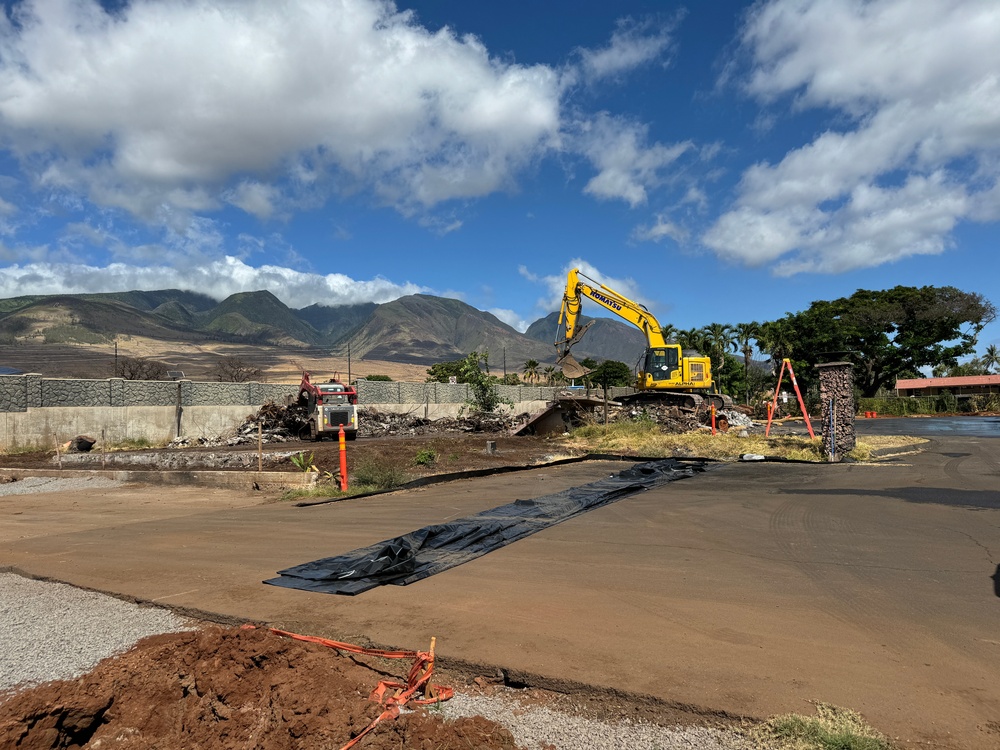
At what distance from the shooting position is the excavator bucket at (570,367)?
24.2m

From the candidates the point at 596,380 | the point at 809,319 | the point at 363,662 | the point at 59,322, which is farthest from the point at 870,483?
the point at 59,322

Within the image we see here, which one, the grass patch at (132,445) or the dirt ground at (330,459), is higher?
the grass patch at (132,445)

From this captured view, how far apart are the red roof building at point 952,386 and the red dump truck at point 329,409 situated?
222 ft

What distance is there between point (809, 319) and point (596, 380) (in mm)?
37480

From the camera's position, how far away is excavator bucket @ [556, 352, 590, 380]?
24.2 m

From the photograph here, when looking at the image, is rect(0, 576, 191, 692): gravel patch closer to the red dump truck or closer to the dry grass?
the dry grass

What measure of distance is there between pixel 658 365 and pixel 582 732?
25066 millimetres

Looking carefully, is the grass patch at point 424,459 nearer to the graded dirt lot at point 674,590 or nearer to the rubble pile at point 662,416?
the graded dirt lot at point 674,590

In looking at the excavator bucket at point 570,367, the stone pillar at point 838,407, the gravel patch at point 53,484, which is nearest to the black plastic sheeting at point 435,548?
the stone pillar at point 838,407

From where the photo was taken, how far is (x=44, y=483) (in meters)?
14.7

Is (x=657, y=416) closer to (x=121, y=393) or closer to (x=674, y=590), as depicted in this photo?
(x=121, y=393)

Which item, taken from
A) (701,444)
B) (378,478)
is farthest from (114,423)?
(701,444)

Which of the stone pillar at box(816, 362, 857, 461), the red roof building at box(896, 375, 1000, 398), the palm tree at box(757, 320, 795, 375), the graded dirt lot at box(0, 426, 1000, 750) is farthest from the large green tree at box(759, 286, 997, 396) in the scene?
the graded dirt lot at box(0, 426, 1000, 750)

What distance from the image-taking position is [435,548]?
7082 mm
